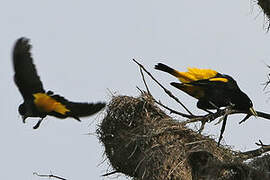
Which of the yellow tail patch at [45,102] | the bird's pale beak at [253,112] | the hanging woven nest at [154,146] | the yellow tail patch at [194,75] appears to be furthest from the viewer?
the yellow tail patch at [194,75]

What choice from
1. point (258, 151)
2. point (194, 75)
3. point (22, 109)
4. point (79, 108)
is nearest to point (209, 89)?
point (194, 75)

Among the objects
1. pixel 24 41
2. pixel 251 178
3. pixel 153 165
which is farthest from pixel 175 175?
pixel 24 41

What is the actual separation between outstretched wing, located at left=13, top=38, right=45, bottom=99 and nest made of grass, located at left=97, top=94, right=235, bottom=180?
615 mm

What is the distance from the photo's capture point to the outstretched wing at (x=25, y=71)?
5.45m

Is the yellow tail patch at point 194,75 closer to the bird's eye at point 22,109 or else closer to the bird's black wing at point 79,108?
the bird's black wing at point 79,108

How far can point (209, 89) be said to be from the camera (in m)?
6.00

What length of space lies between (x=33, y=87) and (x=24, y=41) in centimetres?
35

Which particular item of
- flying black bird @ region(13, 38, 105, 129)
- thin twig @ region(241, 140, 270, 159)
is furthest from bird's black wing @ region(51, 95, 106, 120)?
thin twig @ region(241, 140, 270, 159)

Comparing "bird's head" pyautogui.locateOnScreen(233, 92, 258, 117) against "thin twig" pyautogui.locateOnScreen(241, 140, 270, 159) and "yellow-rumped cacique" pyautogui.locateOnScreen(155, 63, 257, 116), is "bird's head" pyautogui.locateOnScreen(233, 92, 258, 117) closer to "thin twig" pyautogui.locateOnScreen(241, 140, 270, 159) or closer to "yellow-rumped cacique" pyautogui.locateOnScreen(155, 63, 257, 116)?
"yellow-rumped cacique" pyautogui.locateOnScreen(155, 63, 257, 116)

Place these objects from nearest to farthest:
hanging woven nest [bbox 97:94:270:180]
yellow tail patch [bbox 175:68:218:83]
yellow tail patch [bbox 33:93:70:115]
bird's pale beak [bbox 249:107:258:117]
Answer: hanging woven nest [bbox 97:94:270:180]
yellow tail patch [bbox 33:93:70:115]
bird's pale beak [bbox 249:107:258:117]
yellow tail patch [bbox 175:68:218:83]

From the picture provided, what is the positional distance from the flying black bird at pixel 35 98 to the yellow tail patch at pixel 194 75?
80 cm

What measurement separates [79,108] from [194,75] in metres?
1.02

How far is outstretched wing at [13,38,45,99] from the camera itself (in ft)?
17.9

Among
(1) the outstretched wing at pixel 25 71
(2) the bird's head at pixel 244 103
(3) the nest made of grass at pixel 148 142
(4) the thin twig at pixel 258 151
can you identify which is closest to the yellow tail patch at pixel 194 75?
(2) the bird's head at pixel 244 103
